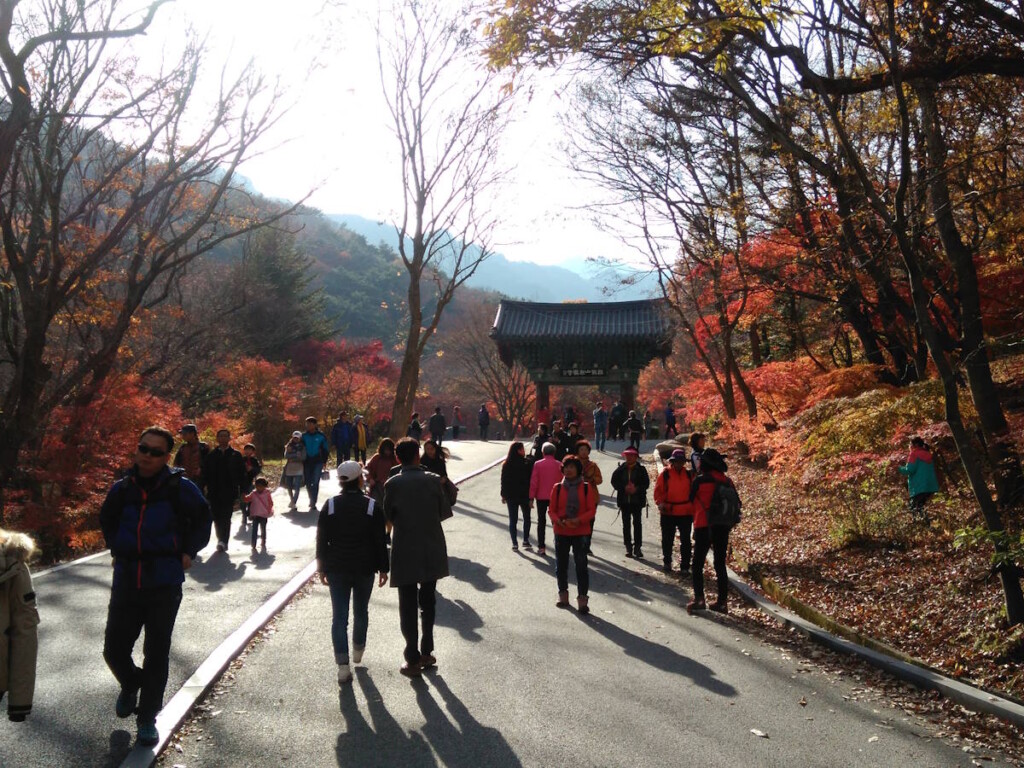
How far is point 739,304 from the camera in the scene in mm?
20078

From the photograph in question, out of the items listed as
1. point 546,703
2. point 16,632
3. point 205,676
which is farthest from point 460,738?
point 16,632

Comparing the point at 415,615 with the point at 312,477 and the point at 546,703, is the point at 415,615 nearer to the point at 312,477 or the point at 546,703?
the point at 546,703

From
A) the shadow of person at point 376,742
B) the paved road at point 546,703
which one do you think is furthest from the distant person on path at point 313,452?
the shadow of person at point 376,742

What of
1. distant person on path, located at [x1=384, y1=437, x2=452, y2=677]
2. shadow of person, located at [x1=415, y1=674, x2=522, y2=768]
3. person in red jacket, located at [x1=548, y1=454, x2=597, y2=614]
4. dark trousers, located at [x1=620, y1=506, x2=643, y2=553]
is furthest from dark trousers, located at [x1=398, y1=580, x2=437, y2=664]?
dark trousers, located at [x1=620, y1=506, x2=643, y2=553]

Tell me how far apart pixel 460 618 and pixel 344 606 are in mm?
2177

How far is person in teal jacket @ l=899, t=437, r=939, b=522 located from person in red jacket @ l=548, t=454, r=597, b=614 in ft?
16.6

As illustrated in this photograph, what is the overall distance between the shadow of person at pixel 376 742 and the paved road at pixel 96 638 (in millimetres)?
1227

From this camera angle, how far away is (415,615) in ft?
21.2

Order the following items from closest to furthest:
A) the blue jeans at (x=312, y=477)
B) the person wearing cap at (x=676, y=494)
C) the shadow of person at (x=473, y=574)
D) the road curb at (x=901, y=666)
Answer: the road curb at (x=901, y=666) < the shadow of person at (x=473, y=574) < the person wearing cap at (x=676, y=494) < the blue jeans at (x=312, y=477)

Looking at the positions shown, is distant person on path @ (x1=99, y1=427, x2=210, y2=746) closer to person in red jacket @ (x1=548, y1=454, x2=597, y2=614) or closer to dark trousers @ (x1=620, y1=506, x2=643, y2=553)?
person in red jacket @ (x1=548, y1=454, x2=597, y2=614)

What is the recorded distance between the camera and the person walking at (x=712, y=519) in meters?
8.69

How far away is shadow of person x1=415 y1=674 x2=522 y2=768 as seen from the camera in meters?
4.80

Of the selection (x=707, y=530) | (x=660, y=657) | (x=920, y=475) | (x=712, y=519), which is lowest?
(x=660, y=657)

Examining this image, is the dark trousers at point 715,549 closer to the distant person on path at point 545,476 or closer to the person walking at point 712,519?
the person walking at point 712,519
